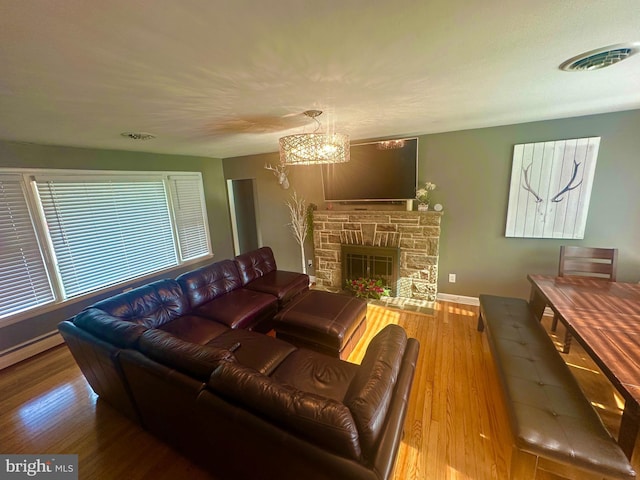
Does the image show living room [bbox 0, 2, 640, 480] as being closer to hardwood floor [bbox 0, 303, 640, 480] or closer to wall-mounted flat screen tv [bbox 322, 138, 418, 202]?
wall-mounted flat screen tv [bbox 322, 138, 418, 202]

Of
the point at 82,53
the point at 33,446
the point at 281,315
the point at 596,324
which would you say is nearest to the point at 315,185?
the point at 281,315

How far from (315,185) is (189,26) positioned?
3.21 meters

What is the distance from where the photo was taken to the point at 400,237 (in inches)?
140

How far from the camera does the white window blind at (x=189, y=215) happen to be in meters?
4.16

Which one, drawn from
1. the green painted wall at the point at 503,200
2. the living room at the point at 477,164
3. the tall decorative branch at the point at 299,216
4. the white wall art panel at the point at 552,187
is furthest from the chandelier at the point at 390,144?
the tall decorative branch at the point at 299,216

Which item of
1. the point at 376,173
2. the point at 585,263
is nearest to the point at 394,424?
the point at 585,263

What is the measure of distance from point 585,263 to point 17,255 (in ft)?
19.4

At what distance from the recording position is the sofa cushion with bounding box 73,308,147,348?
156 centimetres

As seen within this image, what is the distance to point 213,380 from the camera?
1.22 metres

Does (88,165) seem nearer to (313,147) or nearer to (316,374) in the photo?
(313,147)

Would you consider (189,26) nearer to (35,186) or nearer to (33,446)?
(33,446)

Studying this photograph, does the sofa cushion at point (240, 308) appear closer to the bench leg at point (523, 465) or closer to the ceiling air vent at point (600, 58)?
the bench leg at point (523, 465)

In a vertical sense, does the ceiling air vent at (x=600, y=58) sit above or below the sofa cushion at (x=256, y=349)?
above

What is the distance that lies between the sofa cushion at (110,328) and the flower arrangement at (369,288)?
9.08 ft
